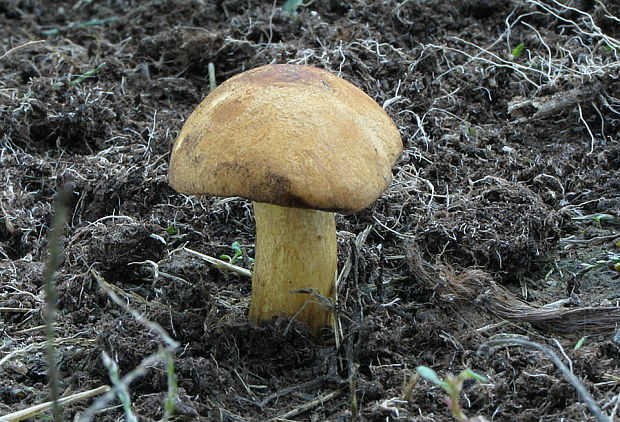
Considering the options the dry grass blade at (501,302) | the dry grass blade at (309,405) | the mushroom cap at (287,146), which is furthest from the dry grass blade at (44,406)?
the dry grass blade at (501,302)

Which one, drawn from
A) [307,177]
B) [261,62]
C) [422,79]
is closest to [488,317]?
[307,177]

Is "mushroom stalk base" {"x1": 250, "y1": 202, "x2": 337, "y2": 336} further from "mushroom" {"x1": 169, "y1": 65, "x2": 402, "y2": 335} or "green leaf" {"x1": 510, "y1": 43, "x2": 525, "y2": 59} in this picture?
"green leaf" {"x1": 510, "y1": 43, "x2": 525, "y2": 59}

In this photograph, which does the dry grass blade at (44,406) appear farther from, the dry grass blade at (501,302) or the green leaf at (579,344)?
the green leaf at (579,344)

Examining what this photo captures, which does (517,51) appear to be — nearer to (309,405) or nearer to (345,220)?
(345,220)

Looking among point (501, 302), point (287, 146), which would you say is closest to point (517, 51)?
point (501, 302)

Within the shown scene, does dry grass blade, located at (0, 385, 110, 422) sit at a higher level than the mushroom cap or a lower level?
lower

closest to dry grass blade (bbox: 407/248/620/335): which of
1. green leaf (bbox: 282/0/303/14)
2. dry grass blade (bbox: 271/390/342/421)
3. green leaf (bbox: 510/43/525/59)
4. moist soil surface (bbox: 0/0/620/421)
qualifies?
moist soil surface (bbox: 0/0/620/421)

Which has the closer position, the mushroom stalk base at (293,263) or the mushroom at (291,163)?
the mushroom at (291,163)
